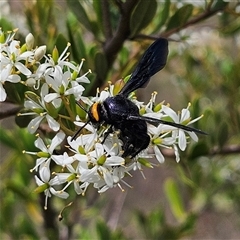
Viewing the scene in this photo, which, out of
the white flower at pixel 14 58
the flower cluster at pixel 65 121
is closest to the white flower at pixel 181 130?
the flower cluster at pixel 65 121

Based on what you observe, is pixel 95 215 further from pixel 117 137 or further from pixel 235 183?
pixel 117 137

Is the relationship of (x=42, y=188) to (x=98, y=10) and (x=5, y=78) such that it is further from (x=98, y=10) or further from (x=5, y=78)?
(x=98, y=10)

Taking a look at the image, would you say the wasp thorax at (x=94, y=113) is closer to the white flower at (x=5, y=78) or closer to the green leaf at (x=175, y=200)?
the white flower at (x=5, y=78)


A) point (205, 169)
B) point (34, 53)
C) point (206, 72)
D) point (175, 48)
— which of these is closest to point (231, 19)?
point (175, 48)

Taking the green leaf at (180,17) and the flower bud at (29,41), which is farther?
the green leaf at (180,17)

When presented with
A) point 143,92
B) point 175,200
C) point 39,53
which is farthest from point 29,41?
point 175,200

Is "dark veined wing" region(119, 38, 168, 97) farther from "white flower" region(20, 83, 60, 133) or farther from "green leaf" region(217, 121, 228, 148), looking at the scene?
"green leaf" region(217, 121, 228, 148)

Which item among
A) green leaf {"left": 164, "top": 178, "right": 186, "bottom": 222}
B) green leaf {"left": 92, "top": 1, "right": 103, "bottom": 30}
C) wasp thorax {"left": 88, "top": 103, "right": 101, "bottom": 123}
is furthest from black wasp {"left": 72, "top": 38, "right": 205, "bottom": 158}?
green leaf {"left": 164, "top": 178, "right": 186, "bottom": 222}
